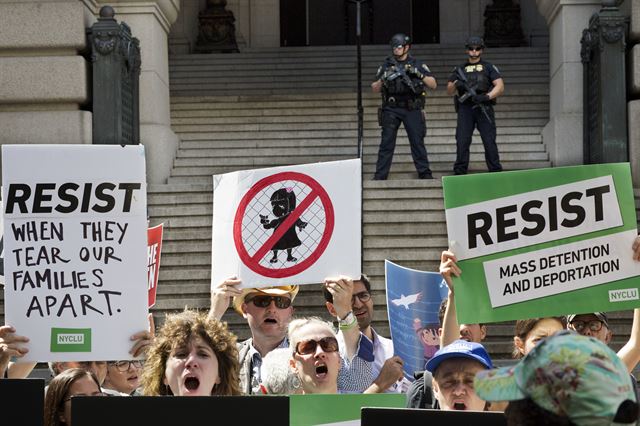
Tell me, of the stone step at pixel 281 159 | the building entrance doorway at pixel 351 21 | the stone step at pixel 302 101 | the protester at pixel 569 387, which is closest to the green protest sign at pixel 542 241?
the protester at pixel 569 387

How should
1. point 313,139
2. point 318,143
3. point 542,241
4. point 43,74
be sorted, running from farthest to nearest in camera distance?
point 313,139
point 318,143
point 43,74
point 542,241

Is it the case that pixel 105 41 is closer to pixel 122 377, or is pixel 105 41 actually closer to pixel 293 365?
pixel 122 377

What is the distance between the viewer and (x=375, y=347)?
25.5 ft

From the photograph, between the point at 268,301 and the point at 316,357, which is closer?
the point at 316,357

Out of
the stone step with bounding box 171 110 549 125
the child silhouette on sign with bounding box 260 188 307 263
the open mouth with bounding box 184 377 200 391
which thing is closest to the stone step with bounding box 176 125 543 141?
the stone step with bounding box 171 110 549 125

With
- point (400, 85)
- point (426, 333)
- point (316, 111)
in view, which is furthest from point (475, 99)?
point (426, 333)

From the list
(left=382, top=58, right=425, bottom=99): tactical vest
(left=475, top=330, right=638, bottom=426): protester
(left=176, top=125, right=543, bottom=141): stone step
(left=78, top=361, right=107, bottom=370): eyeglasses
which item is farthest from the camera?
(left=176, top=125, right=543, bottom=141): stone step

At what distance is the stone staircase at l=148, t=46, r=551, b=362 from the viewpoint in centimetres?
1428

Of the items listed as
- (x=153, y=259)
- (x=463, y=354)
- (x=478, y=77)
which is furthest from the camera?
(x=478, y=77)

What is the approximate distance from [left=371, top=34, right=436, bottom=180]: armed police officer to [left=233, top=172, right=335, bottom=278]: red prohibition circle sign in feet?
27.0

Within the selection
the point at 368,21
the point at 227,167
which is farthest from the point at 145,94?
the point at 368,21

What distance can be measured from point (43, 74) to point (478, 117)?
479 cm

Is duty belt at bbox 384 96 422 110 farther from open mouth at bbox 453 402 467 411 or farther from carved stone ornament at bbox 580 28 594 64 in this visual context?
open mouth at bbox 453 402 467 411

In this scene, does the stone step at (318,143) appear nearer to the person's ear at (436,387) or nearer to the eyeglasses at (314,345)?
the eyeglasses at (314,345)
